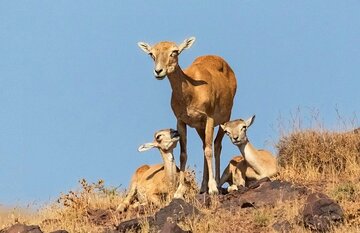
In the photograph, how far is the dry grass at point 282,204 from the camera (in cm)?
1472

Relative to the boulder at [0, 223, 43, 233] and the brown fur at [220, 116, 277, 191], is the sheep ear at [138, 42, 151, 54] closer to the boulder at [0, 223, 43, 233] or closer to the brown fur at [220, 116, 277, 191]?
the brown fur at [220, 116, 277, 191]

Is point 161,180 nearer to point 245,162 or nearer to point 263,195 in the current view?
point 245,162

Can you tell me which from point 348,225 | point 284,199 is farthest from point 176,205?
point 348,225

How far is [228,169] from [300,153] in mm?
1815

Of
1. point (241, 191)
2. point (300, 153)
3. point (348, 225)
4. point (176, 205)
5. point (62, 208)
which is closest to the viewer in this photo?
point (348, 225)

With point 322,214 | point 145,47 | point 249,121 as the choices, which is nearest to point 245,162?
point 249,121

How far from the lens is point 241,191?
17266 millimetres

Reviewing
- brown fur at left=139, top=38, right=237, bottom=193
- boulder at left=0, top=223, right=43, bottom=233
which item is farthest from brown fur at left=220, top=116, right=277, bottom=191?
boulder at left=0, top=223, right=43, bottom=233

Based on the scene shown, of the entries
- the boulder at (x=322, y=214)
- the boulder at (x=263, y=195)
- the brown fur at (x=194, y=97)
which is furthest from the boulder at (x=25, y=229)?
the boulder at (x=322, y=214)

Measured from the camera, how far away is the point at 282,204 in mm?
15539

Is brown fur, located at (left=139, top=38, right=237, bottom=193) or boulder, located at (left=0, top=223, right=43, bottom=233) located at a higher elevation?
brown fur, located at (left=139, top=38, right=237, bottom=193)

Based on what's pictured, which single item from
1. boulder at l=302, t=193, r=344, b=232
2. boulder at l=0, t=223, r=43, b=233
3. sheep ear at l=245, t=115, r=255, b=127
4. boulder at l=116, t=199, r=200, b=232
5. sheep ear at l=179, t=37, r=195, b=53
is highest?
sheep ear at l=179, t=37, r=195, b=53

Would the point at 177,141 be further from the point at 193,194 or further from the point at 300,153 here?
the point at 300,153

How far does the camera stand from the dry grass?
14.7m
